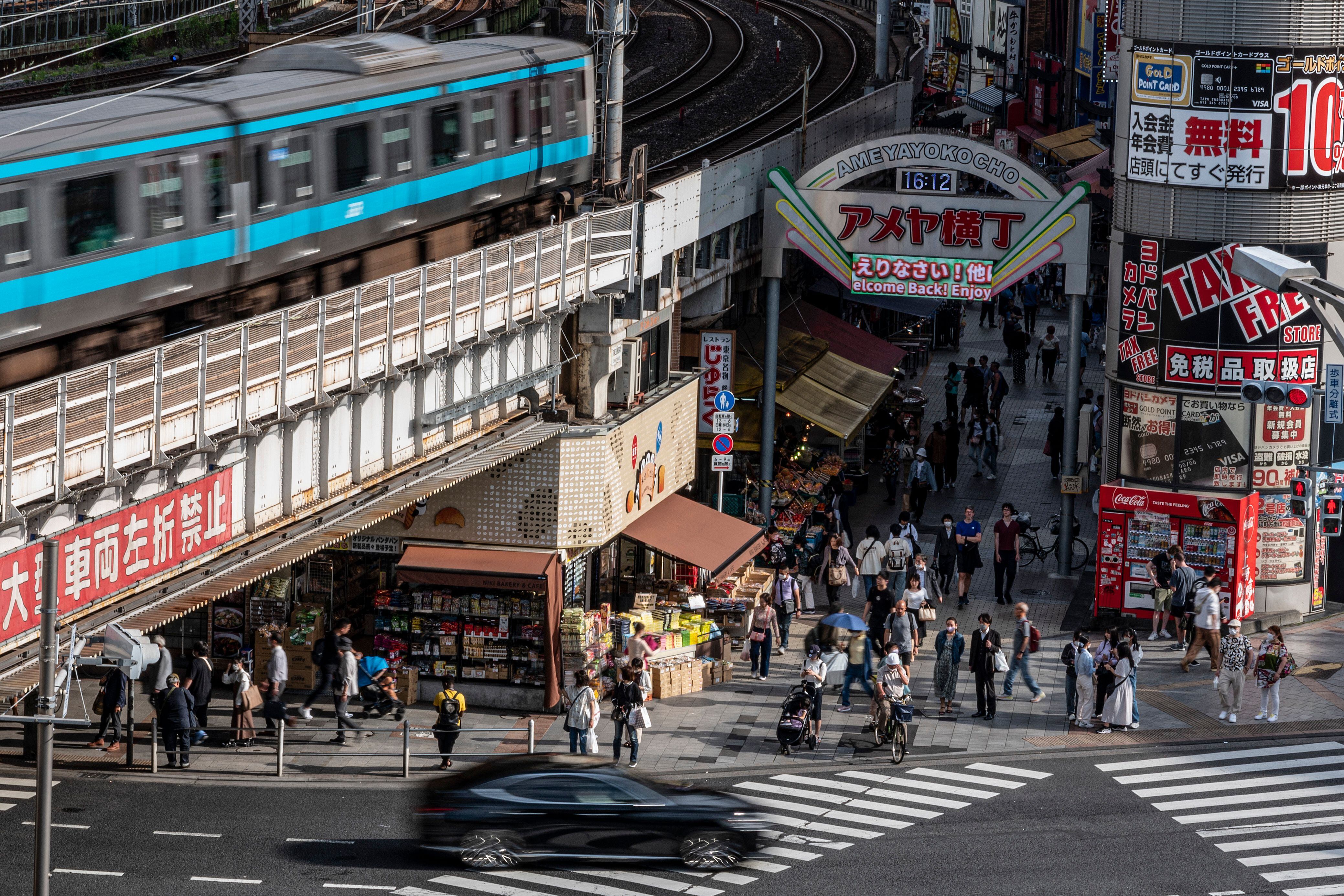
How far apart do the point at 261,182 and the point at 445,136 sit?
5.22 metres

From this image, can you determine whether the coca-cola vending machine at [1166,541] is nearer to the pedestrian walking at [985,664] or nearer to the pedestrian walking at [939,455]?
the pedestrian walking at [985,664]

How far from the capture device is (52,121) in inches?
915

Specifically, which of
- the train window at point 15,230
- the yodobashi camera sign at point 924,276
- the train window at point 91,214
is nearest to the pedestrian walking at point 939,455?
the yodobashi camera sign at point 924,276

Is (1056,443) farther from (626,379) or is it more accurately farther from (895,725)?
(895,725)

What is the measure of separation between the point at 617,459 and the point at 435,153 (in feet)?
20.8

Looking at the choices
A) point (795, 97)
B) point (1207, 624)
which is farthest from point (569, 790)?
point (795, 97)

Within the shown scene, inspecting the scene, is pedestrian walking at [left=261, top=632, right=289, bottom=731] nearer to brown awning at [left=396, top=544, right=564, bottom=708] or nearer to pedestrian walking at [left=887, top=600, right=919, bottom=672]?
brown awning at [left=396, top=544, right=564, bottom=708]

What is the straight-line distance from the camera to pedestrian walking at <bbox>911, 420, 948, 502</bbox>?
45.6 metres

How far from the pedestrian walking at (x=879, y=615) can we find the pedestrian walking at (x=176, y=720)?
11.8m

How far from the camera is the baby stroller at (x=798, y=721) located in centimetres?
2941

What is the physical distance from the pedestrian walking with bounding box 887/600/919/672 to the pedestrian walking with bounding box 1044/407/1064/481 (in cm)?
1304

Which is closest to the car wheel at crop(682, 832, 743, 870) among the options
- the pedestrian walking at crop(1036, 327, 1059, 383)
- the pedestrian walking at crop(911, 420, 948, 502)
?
the pedestrian walking at crop(911, 420, 948, 502)

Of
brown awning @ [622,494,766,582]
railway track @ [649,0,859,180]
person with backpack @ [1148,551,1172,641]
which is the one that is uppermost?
railway track @ [649,0,859,180]

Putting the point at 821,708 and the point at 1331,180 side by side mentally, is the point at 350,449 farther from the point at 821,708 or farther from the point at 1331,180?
the point at 1331,180
